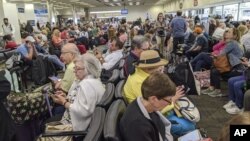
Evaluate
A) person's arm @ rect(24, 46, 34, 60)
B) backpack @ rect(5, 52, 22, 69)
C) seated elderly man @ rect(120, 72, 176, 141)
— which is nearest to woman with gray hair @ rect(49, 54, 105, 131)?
seated elderly man @ rect(120, 72, 176, 141)

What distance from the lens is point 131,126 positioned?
5.82 ft

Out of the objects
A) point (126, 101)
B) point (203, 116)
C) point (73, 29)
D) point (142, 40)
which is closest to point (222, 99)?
point (203, 116)

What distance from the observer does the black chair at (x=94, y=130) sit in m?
1.71

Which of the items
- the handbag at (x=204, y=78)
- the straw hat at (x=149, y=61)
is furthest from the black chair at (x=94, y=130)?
the handbag at (x=204, y=78)

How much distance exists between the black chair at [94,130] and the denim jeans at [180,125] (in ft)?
2.84

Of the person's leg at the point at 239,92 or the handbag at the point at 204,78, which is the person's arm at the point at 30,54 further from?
the person's leg at the point at 239,92

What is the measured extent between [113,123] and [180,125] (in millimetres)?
1091

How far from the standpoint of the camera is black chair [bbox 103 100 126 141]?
5.36 ft

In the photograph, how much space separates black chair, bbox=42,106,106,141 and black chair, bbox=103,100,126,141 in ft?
0.14

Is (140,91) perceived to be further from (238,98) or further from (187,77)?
(238,98)

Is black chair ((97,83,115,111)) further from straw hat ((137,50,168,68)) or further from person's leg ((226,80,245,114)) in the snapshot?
person's leg ((226,80,245,114))

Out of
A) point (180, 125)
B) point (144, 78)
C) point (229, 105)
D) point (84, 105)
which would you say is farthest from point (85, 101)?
point (229, 105)

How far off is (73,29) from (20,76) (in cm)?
852

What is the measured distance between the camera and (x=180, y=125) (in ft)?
8.93
